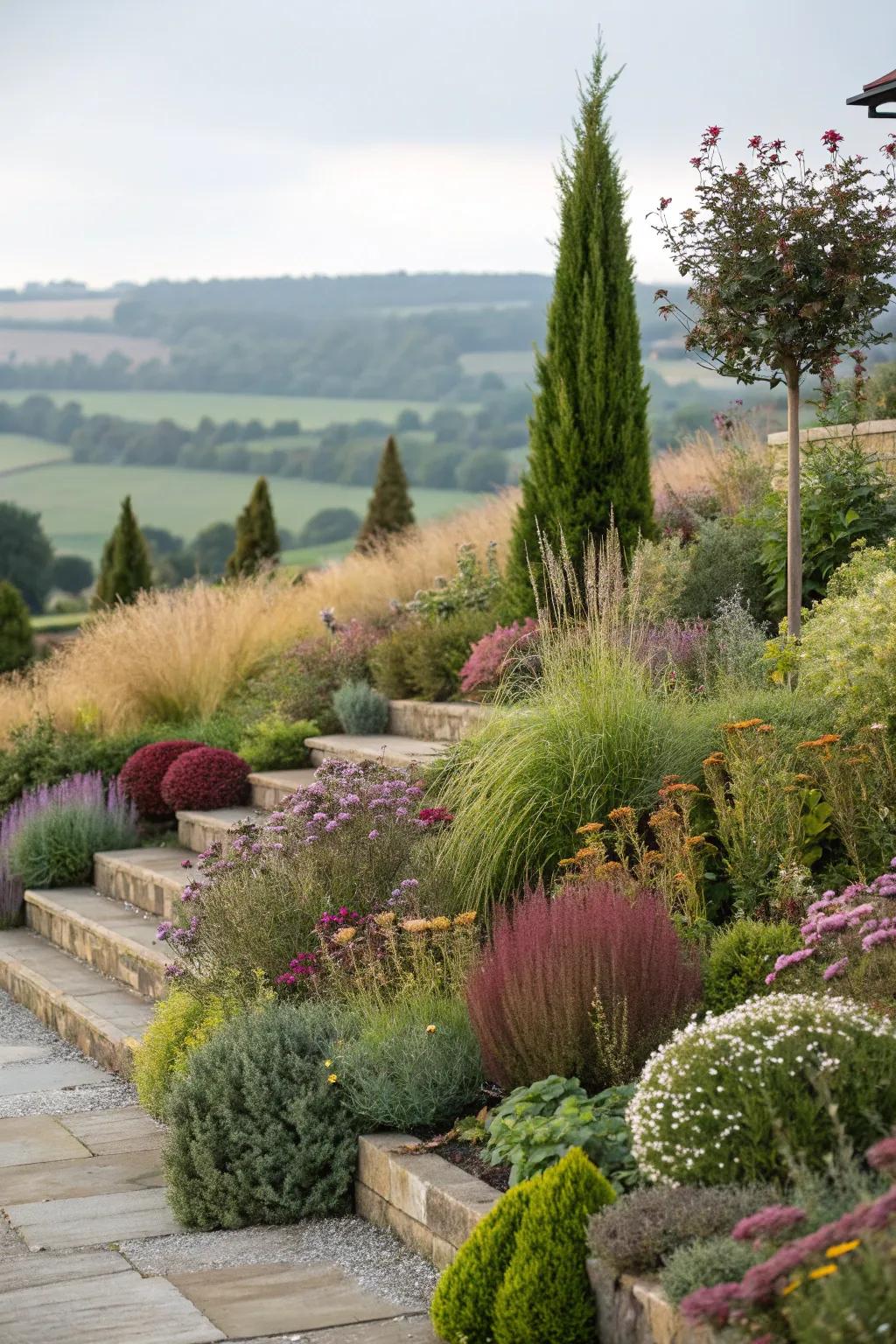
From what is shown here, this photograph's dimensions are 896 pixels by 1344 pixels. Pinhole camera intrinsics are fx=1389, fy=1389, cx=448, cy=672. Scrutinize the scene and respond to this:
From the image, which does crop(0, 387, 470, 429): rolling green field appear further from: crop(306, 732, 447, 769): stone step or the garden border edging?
the garden border edging

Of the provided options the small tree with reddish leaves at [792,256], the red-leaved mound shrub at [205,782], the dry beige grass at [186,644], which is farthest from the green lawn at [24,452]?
the small tree with reddish leaves at [792,256]

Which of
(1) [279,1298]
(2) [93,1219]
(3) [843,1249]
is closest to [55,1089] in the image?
(2) [93,1219]

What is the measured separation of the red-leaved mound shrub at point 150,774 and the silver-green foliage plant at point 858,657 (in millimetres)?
4444

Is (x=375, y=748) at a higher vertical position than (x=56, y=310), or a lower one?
lower

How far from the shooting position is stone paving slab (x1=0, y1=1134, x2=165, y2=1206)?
431cm

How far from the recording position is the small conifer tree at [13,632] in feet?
51.8

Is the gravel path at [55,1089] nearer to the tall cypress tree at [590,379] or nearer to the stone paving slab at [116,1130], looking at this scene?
the stone paving slab at [116,1130]

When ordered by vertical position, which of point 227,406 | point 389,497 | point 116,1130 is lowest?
point 116,1130

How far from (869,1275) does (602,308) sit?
25.7ft

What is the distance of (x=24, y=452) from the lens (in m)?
51.0

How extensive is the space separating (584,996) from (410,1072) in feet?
1.88

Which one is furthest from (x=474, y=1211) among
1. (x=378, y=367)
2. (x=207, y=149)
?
(x=378, y=367)

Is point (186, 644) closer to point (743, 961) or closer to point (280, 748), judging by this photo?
point (280, 748)

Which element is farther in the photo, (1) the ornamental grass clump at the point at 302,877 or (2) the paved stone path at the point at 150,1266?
(1) the ornamental grass clump at the point at 302,877
